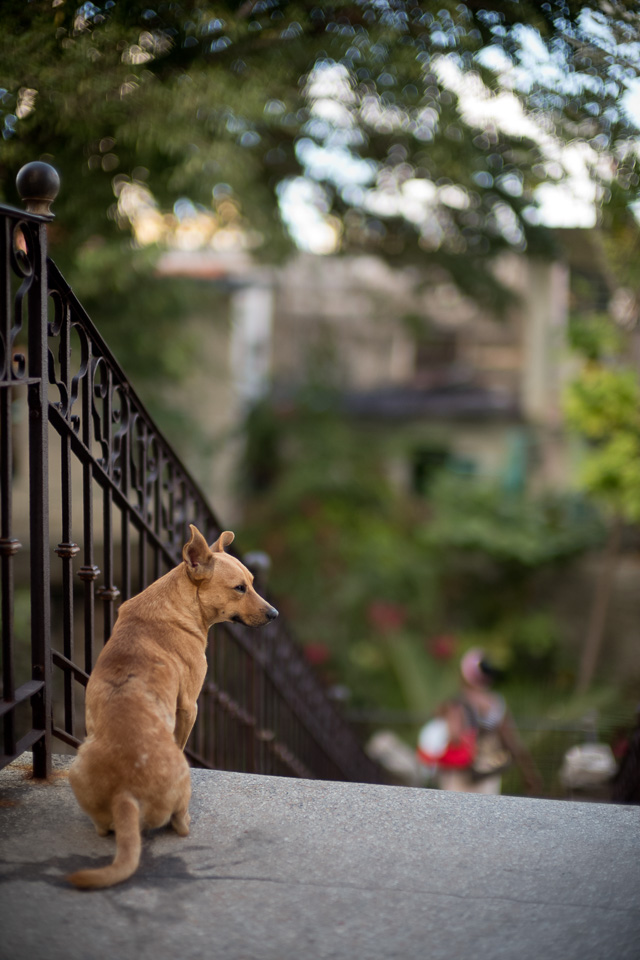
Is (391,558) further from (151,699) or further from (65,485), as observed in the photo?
(151,699)

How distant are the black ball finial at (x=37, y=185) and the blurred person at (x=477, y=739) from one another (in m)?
5.33

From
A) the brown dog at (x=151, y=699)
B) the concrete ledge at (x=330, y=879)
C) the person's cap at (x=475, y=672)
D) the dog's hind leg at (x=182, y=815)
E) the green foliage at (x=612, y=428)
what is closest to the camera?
the concrete ledge at (x=330, y=879)

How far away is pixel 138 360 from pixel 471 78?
15.9 ft

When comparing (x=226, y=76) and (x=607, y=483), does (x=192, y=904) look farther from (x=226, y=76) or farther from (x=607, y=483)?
(x=607, y=483)

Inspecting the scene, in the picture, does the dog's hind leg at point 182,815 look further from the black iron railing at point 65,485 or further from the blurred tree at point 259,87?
the blurred tree at point 259,87

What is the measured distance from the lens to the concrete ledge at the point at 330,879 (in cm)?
202

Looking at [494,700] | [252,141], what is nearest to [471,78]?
[252,141]

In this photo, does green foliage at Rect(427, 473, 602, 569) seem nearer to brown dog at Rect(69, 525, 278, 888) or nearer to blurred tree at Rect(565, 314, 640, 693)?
blurred tree at Rect(565, 314, 640, 693)

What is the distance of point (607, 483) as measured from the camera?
35.7 feet

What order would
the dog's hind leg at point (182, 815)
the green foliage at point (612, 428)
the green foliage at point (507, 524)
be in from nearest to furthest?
the dog's hind leg at point (182, 815) < the green foliage at point (612, 428) < the green foliage at point (507, 524)

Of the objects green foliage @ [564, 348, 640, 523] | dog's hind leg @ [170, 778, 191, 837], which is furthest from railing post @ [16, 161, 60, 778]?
green foliage @ [564, 348, 640, 523]

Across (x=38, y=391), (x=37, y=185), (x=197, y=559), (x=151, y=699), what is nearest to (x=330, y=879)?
(x=151, y=699)

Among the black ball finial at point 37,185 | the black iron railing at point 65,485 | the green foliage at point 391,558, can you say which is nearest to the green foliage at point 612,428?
the green foliage at point 391,558

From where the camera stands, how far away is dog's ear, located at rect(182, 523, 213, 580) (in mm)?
2600
